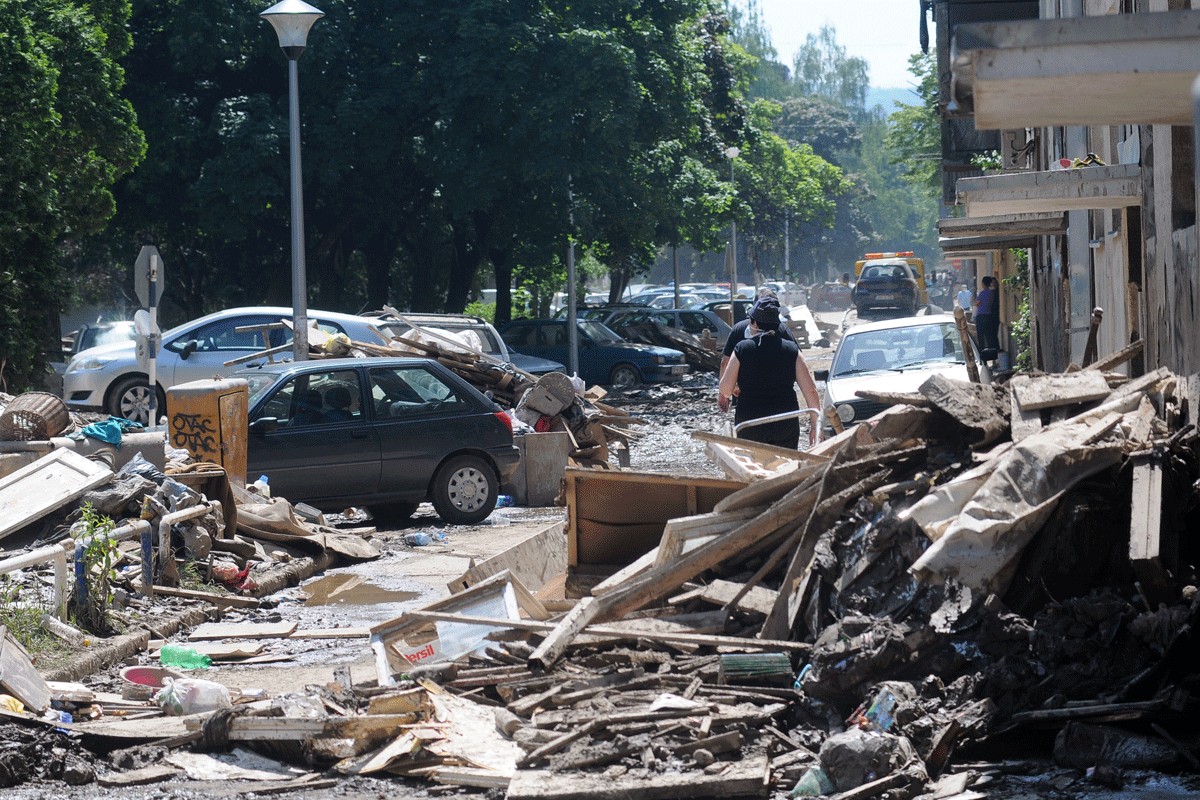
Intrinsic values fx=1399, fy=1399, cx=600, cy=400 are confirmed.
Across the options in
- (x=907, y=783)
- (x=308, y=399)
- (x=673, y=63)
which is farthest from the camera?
(x=673, y=63)

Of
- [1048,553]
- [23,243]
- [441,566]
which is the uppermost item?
[23,243]

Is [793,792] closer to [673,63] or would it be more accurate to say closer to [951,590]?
[951,590]

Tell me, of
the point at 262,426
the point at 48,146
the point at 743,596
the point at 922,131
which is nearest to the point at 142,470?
the point at 262,426

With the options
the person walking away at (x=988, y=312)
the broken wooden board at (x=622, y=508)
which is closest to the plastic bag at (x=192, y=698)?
the broken wooden board at (x=622, y=508)

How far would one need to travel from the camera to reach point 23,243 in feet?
77.5

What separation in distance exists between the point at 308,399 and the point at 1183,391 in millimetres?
8824

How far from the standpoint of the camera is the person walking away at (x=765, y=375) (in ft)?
34.6

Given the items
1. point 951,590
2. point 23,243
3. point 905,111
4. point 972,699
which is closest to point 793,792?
point 972,699

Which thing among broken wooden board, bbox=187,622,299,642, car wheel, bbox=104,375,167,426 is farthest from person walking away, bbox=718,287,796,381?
car wheel, bbox=104,375,167,426

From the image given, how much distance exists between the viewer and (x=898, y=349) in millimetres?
15844

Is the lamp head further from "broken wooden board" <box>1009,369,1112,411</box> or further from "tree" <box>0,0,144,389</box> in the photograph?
"broken wooden board" <box>1009,369,1112,411</box>

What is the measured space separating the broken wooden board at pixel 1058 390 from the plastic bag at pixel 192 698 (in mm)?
4243

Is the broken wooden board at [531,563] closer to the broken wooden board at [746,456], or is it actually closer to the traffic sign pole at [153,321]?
the broken wooden board at [746,456]

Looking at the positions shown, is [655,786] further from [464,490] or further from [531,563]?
[464,490]
